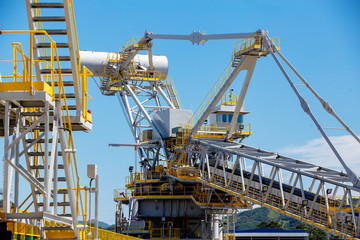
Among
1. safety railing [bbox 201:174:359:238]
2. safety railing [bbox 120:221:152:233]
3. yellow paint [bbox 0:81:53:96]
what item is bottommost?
safety railing [bbox 120:221:152:233]

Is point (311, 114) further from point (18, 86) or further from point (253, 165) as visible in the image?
point (18, 86)

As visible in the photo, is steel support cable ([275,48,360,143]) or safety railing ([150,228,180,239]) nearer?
steel support cable ([275,48,360,143])

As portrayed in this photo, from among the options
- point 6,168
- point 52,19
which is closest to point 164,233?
point 52,19

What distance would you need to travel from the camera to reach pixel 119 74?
2420 inches

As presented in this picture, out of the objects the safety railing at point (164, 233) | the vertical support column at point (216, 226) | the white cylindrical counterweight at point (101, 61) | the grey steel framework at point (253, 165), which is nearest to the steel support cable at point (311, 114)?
the grey steel framework at point (253, 165)

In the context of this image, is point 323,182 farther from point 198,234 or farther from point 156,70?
point 156,70

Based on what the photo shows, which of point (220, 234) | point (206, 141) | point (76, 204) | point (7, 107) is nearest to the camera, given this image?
point (7, 107)

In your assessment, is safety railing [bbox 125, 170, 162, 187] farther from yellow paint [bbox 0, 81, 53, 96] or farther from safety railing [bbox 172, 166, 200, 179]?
yellow paint [bbox 0, 81, 53, 96]

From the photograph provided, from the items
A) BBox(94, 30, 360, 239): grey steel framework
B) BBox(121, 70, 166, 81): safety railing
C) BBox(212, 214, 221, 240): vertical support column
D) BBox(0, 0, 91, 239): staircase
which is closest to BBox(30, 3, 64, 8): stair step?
BBox(0, 0, 91, 239): staircase

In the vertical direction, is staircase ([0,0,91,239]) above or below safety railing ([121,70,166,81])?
below

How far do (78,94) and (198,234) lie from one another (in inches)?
1345

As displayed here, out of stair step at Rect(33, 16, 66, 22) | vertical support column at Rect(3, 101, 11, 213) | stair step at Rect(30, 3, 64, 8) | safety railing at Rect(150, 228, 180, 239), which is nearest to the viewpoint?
vertical support column at Rect(3, 101, 11, 213)

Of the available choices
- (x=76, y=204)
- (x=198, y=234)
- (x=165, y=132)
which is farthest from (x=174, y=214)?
(x=76, y=204)

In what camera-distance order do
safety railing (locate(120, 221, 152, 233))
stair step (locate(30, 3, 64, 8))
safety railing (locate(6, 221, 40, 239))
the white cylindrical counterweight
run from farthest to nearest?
the white cylindrical counterweight, safety railing (locate(120, 221, 152, 233)), safety railing (locate(6, 221, 40, 239)), stair step (locate(30, 3, 64, 8))
